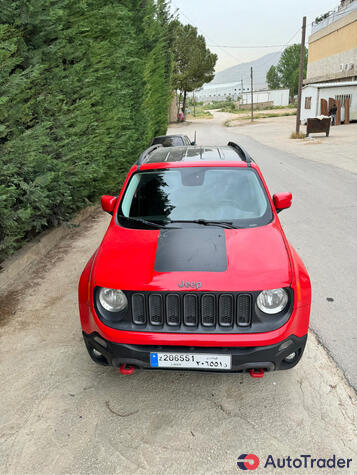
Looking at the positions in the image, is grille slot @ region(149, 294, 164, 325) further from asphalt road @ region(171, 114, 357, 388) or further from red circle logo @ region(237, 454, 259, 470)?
asphalt road @ region(171, 114, 357, 388)

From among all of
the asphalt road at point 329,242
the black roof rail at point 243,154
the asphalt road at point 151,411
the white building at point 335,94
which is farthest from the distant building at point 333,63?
the asphalt road at point 151,411

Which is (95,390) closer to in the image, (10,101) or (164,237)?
(164,237)

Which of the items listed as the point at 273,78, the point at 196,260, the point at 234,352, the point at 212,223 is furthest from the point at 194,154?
the point at 273,78

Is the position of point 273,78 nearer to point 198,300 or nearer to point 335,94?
point 335,94

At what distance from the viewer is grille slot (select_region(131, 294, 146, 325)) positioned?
2.79 m

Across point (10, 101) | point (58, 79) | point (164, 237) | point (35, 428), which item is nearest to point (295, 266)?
point (164, 237)

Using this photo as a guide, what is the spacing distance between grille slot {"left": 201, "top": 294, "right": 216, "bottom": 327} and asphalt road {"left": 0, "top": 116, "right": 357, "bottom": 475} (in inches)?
30.2

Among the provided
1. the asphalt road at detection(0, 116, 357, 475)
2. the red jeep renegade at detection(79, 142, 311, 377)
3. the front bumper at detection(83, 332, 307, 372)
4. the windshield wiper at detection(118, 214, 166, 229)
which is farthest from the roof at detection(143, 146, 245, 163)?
the front bumper at detection(83, 332, 307, 372)

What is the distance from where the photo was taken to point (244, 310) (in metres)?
2.73

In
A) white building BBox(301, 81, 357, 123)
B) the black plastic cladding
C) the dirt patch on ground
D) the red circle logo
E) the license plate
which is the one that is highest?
white building BBox(301, 81, 357, 123)

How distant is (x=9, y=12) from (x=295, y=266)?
452 cm

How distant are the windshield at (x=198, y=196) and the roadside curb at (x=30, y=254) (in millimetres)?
2275

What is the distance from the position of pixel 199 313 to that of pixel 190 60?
182 feet

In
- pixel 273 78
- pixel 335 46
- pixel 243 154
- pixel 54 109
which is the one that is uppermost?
pixel 273 78
